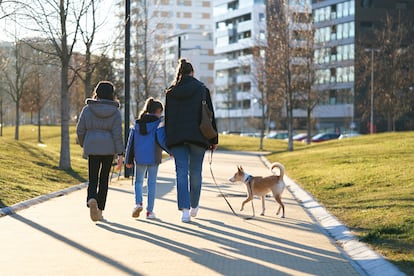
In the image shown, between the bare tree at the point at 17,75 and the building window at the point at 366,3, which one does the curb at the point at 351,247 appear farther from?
the building window at the point at 366,3

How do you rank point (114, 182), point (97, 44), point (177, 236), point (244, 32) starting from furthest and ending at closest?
point (244, 32)
point (97, 44)
point (114, 182)
point (177, 236)

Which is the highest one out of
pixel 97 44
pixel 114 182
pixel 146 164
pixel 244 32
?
pixel 244 32

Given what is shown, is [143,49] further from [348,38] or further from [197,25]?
[197,25]

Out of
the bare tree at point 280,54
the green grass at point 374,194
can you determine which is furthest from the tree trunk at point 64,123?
the bare tree at point 280,54

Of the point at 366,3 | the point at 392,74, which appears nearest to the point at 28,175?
the point at 392,74

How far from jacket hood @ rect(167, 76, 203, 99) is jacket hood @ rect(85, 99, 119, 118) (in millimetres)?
903

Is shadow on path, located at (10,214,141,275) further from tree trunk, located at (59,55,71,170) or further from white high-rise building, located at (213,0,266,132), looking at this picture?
white high-rise building, located at (213,0,266,132)

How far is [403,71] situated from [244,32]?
45715 millimetres

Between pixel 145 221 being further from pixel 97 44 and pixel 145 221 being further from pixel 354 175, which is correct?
pixel 97 44

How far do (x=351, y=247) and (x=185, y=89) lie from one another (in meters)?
3.25

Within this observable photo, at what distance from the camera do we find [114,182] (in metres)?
17.5

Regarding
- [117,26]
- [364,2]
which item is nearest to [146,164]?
[117,26]

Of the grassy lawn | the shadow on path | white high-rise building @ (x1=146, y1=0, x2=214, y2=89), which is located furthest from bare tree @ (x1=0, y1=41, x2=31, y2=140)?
white high-rise building @ (x1=146, y1=0, x2=214, y2=89)

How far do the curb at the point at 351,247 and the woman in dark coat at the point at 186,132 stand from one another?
6.77 ft
